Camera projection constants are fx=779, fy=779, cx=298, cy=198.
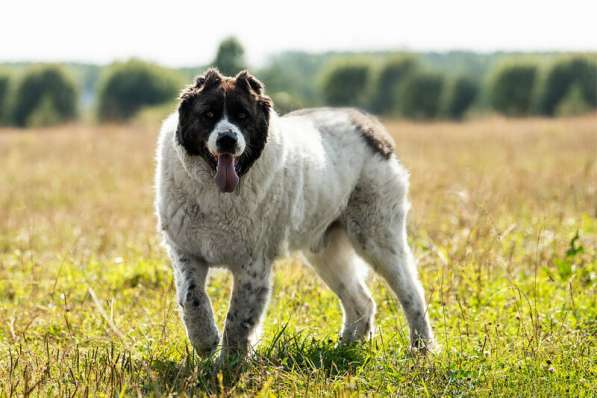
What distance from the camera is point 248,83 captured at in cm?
486

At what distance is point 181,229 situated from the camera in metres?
4.81

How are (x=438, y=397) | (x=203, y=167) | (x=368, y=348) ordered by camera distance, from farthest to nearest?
(x=368, y=348) → (x=203, y=167) → (x=438, y=397)

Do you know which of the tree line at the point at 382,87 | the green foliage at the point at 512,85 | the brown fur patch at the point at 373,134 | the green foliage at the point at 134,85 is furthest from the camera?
the green foliage at the point at 134,85

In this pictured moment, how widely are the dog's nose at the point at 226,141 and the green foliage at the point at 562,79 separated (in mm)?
74046

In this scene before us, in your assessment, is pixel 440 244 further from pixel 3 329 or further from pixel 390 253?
pixel 3 329

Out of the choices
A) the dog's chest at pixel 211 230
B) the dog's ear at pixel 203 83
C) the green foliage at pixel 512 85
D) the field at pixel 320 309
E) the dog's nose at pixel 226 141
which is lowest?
the green foliage at pixel 512 85

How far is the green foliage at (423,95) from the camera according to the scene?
84688 mm

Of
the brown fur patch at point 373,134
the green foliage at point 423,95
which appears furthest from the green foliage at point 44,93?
the brown fur patch at point 373,134

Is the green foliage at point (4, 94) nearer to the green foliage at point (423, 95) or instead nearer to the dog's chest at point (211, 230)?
the green foliage at point (423, 95)

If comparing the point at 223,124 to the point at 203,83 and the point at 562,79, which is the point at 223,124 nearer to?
the point at 203,83

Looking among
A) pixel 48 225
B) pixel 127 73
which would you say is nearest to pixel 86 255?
pixel 48 225

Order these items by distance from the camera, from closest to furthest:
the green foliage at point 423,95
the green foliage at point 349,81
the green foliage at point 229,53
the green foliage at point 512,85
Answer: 1. the green foliage at point 229,53
2. the green foliage at point 512,85
3. the green foliage at point 423,95
4. the green foliage at point 349,81

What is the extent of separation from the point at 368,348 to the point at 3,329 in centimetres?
253

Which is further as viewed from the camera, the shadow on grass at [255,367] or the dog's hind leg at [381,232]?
the dog's hind leg at [381,232]
